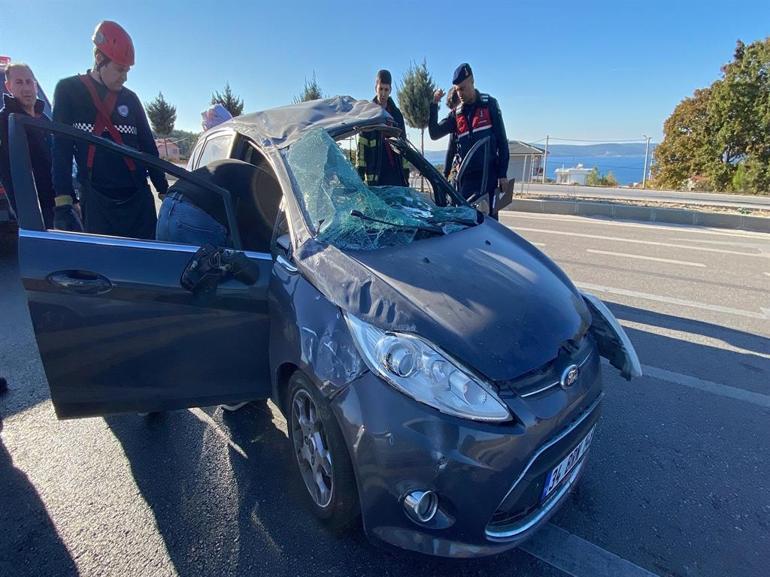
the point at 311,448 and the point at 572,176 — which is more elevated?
the point at 572,176

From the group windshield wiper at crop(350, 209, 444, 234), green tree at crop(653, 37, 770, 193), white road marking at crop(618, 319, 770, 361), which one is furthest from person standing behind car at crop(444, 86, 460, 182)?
green tree at crop(653, 37, 770, 193)

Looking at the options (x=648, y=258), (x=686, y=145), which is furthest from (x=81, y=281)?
(x=686, y=145)

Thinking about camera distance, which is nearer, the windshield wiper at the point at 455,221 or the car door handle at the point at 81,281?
the car door handle at the point at 81,281

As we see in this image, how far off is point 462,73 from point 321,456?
12.2 ft

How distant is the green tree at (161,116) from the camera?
2678 cm

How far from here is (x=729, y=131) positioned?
25641 millimetres

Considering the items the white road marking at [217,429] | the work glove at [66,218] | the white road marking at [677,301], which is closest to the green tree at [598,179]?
the white road marking at [677,301]

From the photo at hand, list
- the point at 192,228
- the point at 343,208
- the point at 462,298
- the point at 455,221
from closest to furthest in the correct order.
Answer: the point at 462,298, the point at 343,208, the point at 192,228, the point at 455,221

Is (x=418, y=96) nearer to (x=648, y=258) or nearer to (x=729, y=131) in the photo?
(x=648, y=258)

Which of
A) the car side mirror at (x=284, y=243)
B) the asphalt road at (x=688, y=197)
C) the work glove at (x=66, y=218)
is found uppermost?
the work glove at (x=66, y=218)

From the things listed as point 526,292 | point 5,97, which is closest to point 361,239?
point 526,292

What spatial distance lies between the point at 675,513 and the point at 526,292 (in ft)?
4.06

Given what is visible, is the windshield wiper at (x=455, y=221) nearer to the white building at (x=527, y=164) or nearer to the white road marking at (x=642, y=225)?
the white road marking at (x=642, y=225)

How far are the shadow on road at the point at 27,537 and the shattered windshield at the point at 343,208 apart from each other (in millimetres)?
1704
